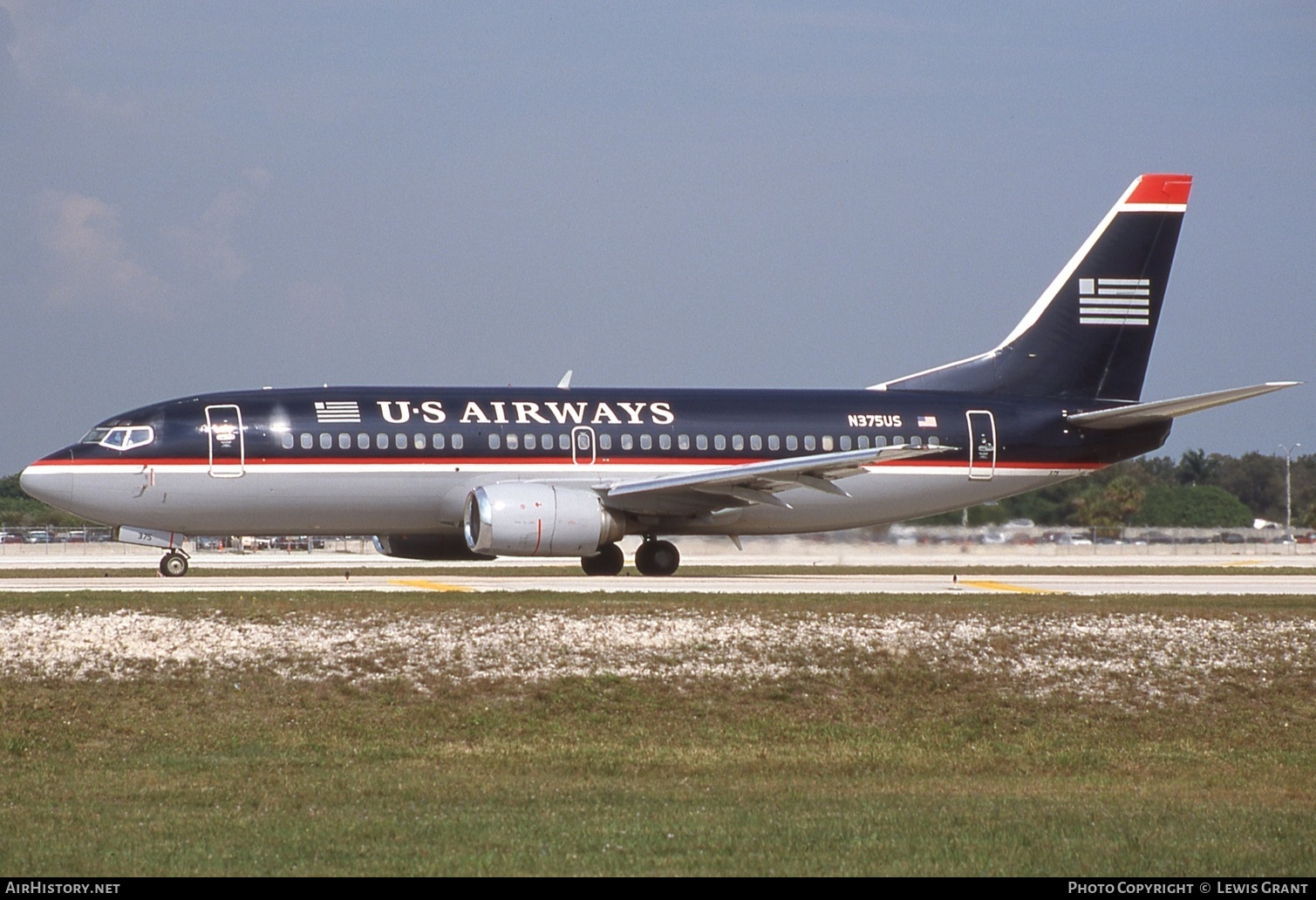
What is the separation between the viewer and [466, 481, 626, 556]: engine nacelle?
3153 centimetres

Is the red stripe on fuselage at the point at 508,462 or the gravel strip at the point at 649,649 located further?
the red stripe on fuselage at the point at 508,462

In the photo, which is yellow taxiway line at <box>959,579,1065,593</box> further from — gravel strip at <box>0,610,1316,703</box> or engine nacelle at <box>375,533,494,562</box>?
engine nacelle at <box>375,533,494,562</box>

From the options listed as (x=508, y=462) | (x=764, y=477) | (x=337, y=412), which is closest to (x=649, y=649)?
(x=764, y=477)

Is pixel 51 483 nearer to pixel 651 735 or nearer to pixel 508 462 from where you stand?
pixel 508 462

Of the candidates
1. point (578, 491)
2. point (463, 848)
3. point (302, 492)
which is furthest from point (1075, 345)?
point (463, 848)

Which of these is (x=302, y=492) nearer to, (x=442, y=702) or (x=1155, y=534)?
(x=442, y=702)

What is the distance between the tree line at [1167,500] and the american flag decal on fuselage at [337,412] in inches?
695

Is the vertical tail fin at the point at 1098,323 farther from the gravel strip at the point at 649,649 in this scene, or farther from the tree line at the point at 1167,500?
the gravel strip at the point at 649,649

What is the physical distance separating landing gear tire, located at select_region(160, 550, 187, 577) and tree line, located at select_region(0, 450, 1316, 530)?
50.7 feet

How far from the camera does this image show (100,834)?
1188 cm

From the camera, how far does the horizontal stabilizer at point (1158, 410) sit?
3309cm

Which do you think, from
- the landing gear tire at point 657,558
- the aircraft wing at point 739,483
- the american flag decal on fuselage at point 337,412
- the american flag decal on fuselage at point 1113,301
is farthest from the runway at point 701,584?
the american flag decal on fuselage at point 1113,301

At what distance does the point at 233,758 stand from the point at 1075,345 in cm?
2794

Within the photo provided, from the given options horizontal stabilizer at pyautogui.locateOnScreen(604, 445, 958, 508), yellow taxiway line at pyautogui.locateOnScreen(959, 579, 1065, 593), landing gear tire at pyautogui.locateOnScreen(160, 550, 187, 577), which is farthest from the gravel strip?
landing gear tire at pyautogui.locateOnScreen(160, 550, 187, 577)
